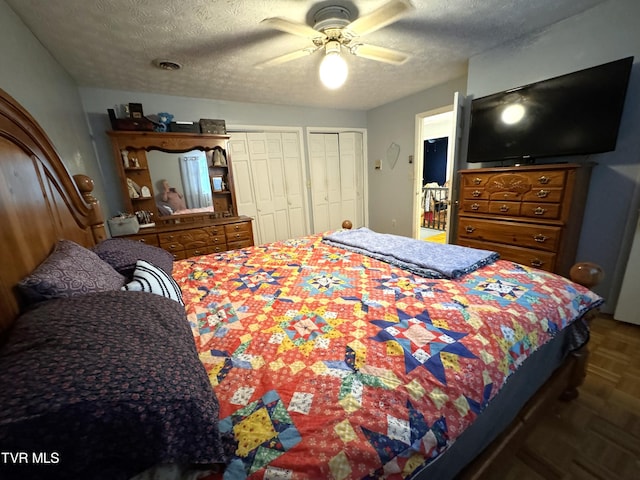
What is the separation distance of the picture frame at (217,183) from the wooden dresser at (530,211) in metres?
2.89

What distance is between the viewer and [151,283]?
3.59 feet

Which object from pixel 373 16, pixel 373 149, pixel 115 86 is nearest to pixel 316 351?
pixel 373 16

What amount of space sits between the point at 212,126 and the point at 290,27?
6.68ft

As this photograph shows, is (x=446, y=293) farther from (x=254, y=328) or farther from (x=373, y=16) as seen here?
(x=373, y=16)

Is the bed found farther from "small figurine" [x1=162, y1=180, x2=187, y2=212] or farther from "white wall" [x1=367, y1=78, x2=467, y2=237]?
"white wall" [x1=367, y1=78, x2=467, y2=237]

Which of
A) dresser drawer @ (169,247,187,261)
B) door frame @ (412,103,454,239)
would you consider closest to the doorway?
door frame @ (412,103,454,239)

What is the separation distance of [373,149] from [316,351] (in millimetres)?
4319

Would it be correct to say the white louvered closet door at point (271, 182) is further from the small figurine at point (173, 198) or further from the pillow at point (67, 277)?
the pillow at point (67, 277)

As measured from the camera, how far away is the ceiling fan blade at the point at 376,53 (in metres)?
1.78

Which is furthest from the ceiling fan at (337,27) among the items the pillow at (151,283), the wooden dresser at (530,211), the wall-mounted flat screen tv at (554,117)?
the pillow at (151,283)

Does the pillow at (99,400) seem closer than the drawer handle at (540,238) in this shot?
Yes

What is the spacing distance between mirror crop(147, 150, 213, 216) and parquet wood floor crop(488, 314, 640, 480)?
3584mm

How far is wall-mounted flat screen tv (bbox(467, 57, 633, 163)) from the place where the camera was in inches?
71.1

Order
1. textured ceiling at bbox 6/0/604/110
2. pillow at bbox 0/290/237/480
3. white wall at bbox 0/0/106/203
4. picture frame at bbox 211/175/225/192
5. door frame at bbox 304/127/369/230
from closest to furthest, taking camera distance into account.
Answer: pillow at bbox 0/290/237/480 → white wall at bbox 0/0/106/203 → textured ceiling at bbox 6/0/604/110 → picture frame at bbox 211/175/225/192 → door frame at bbox 304/127/369/230
